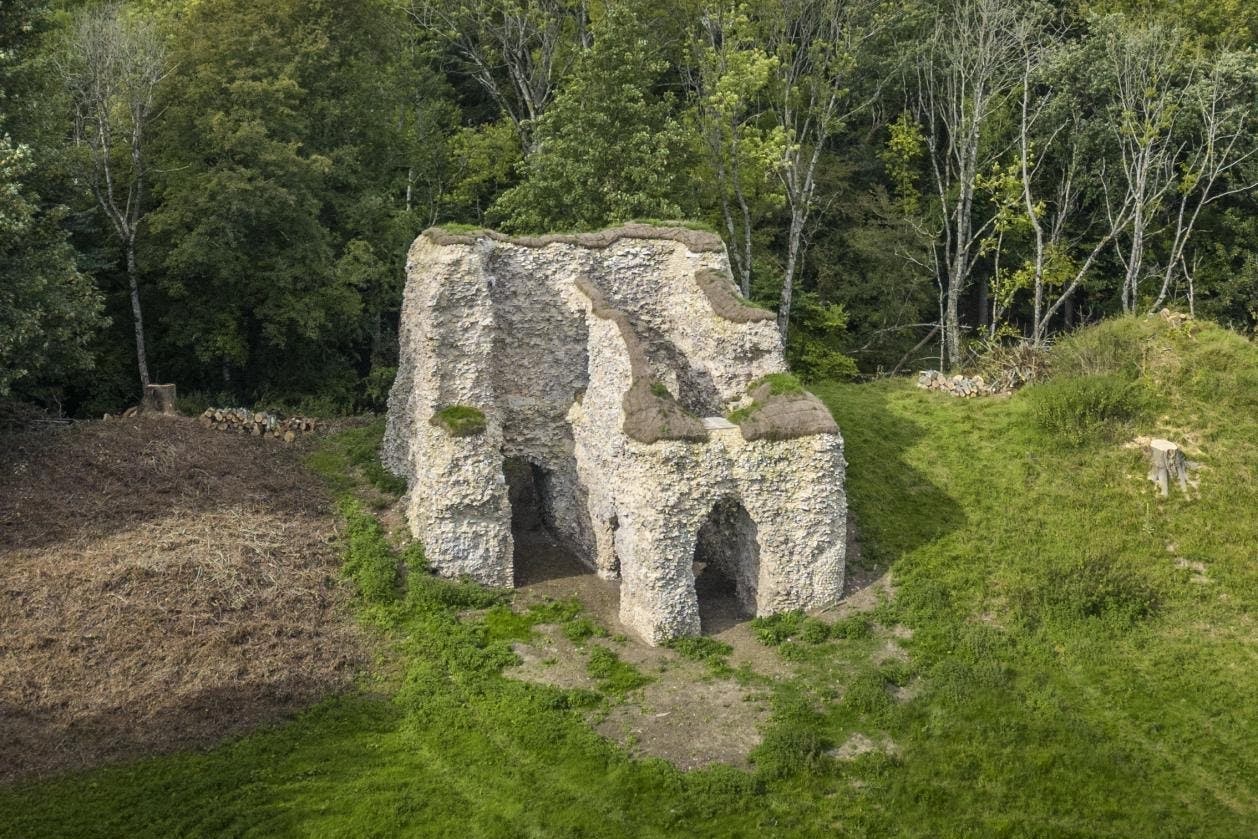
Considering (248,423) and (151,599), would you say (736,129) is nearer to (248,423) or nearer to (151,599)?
(248,423)

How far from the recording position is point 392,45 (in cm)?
3806

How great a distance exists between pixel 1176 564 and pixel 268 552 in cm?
1855

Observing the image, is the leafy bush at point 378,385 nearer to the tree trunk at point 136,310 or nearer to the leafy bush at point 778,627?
the tree trunk at point 136,310

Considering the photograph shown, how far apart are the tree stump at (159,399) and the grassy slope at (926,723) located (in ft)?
41.1

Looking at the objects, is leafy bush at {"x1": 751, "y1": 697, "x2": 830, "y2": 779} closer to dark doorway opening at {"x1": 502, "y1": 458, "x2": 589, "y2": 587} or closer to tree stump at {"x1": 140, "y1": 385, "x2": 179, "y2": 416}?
dark doorway opening at {"x1": 502, "y1": 458, "x2": 589, "y2": 587}

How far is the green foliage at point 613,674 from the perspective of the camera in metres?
18.6

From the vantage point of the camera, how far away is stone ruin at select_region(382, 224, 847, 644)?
66.0 ft

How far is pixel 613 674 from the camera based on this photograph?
1903 centimetres

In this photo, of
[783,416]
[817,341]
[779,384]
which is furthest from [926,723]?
[817,341]

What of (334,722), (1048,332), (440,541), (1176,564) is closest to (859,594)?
(1176,564)

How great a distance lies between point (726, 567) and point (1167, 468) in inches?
407

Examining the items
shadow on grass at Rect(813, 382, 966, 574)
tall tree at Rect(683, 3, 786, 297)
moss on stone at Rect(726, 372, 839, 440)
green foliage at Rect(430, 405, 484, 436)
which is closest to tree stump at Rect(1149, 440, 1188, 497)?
shadow on grass at Rect(813, 382, 966, 574)

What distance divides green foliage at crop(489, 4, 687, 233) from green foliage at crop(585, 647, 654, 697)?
15.8 meters

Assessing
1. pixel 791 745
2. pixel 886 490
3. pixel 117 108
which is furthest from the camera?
pixel 117 108
